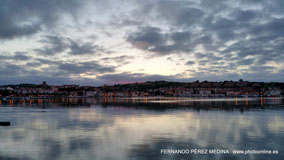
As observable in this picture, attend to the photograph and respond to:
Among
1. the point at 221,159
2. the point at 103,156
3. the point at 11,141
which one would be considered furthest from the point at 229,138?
the point at 11,141

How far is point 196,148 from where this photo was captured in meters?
15.6

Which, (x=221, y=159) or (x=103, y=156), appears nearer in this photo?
(x=221, y=159)

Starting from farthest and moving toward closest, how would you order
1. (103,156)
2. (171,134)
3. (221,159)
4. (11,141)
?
(171,134)
(11,141)
(103,156)
(221,159)

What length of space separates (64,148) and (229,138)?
37.8 ft

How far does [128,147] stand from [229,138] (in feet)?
25.3

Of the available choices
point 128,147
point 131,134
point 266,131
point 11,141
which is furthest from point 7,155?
point 266,131

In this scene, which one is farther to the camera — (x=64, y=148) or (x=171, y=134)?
(x=171, y=134)

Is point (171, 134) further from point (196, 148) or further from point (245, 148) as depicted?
point (245, 148)

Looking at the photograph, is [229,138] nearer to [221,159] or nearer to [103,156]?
[221,159]

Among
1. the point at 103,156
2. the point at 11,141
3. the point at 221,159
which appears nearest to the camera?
the point at 221,159

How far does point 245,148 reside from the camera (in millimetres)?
15484

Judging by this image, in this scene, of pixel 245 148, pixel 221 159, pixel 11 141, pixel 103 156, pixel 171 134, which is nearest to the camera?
pixel 221 159

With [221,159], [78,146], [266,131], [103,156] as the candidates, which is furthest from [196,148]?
[266,131]

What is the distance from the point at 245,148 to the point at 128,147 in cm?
710
